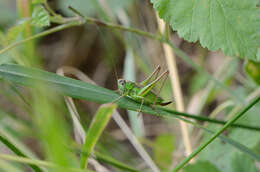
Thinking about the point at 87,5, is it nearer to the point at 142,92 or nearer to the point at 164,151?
the point at 164,151

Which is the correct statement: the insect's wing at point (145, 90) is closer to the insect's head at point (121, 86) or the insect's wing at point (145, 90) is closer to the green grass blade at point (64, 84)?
the insect's head at point (121, 86)

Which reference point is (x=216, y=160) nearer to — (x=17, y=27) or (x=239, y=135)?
(x=239, y=135)

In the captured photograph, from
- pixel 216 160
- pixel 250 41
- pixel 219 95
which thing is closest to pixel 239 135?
pixel 216 160

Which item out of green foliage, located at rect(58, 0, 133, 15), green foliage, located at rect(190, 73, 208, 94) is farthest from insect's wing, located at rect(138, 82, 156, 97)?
green foliage, located at rect(58, 0, 133, 15)

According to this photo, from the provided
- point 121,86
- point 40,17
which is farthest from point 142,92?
point 40,17

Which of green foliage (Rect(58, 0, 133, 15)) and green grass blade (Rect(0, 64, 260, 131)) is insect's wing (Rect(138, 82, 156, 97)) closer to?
green grass blade (Rect(0, 64, 260, 131))

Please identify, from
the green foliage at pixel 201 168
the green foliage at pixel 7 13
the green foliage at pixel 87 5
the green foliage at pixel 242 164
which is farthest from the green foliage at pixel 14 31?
the green foliage at pixel 7 13
